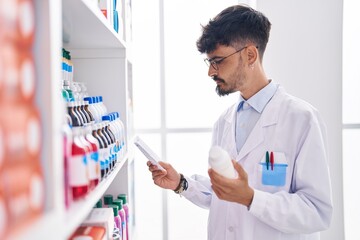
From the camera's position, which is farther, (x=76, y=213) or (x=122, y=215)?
(x=122, y=215)

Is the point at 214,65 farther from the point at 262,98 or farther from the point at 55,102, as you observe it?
the point at 55,102

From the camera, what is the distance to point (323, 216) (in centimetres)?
143

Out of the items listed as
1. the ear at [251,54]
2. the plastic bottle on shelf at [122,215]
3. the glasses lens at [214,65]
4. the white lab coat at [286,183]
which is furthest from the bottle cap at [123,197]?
the ear at [251,54]

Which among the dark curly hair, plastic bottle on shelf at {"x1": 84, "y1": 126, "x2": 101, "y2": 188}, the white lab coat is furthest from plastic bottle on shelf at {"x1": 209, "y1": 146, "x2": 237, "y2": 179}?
the dark curly hair

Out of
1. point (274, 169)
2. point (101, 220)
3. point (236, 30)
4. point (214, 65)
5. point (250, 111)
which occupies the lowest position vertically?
point (101, 220)

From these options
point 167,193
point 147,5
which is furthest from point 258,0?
point 167,193

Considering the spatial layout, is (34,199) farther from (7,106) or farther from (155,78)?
(155,78)

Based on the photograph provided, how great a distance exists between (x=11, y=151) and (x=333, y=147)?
2.86 m

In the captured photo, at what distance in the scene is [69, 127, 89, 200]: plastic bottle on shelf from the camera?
665mm

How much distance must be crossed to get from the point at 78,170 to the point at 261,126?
3.51 ft

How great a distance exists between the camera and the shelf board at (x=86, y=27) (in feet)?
2.94

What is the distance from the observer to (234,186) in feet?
4.15
